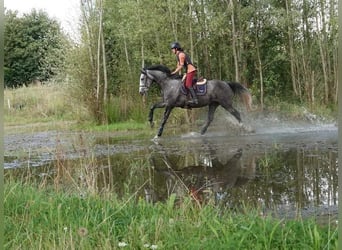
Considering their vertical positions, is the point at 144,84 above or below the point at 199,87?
above

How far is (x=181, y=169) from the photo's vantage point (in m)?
5.91

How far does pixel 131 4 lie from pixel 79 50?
2.03 m

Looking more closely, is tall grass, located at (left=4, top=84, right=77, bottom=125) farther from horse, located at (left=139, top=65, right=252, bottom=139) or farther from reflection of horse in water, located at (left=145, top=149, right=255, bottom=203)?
reflection of horse in water, located at (left=145, top=149, right=255, bottom=203)

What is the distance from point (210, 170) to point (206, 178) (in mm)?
563

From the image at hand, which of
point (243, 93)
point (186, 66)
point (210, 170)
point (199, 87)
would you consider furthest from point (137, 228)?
point (243, 93)

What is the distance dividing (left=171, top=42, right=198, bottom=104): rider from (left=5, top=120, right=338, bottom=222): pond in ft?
3.50

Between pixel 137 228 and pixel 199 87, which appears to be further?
pixel 199 87

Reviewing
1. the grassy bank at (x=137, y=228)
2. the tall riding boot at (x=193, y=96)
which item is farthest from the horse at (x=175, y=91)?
the grassy bank at (x=137, y=228)

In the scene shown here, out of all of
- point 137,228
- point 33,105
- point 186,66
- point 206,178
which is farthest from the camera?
point 33,105

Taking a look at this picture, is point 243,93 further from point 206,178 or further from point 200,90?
point 206,178

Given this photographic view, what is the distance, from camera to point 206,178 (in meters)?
5.21

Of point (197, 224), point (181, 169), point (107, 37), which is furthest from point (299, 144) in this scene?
point (107, 37)

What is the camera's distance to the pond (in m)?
4.04

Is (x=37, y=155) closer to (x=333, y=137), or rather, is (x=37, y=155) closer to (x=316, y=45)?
(x=333, y=137)
